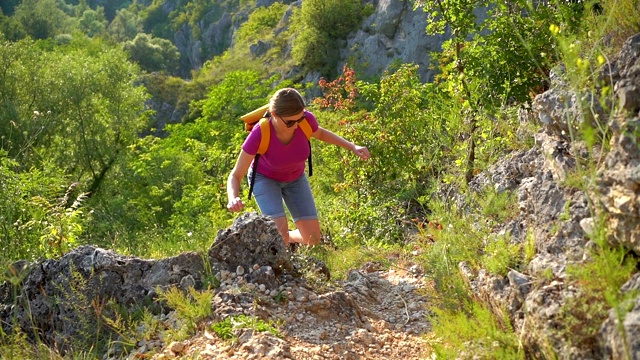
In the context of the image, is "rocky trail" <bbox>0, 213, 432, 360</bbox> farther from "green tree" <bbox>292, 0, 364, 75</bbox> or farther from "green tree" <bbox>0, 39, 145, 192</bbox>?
Result: "green tree" <bbox>292, 0, 364, 75</bbox>

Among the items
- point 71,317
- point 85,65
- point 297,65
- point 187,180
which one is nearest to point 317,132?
point 71,317

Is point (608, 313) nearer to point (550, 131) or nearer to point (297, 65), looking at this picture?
point (550, 131)

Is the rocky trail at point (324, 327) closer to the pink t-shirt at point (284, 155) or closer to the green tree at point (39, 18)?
the pink t-shirt at point (284, 155)

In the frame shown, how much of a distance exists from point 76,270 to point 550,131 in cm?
320

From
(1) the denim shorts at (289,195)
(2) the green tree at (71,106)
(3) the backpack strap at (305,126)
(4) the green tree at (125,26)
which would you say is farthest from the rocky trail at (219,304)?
(4) the green tree at (125,26)

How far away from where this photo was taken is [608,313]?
9.07 feet

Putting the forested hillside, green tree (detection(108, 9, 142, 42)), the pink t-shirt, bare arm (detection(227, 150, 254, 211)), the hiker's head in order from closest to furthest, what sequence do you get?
the forested hillside
bare arm (detection(227, 150, 254, 211))
the hiker's head
the pink t-shirt
green tree (detection(108, 9, 142, 42))

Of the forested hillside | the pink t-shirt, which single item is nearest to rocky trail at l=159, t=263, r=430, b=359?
the forested hillside

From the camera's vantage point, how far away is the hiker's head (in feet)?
16.4

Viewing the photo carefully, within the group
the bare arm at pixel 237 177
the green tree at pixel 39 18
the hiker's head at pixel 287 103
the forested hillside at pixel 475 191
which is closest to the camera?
the forested hillside at pixel 475 191

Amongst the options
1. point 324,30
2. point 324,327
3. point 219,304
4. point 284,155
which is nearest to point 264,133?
point 284,155

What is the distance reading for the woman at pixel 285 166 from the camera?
5.04 m

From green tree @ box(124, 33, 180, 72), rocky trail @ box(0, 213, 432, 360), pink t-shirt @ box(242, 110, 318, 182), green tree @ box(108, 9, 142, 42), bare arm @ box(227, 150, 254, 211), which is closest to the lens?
rocky trail @ box(0, 213, 432, 360)

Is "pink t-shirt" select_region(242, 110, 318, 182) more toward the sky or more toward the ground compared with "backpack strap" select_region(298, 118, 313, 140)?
more toward the ground
